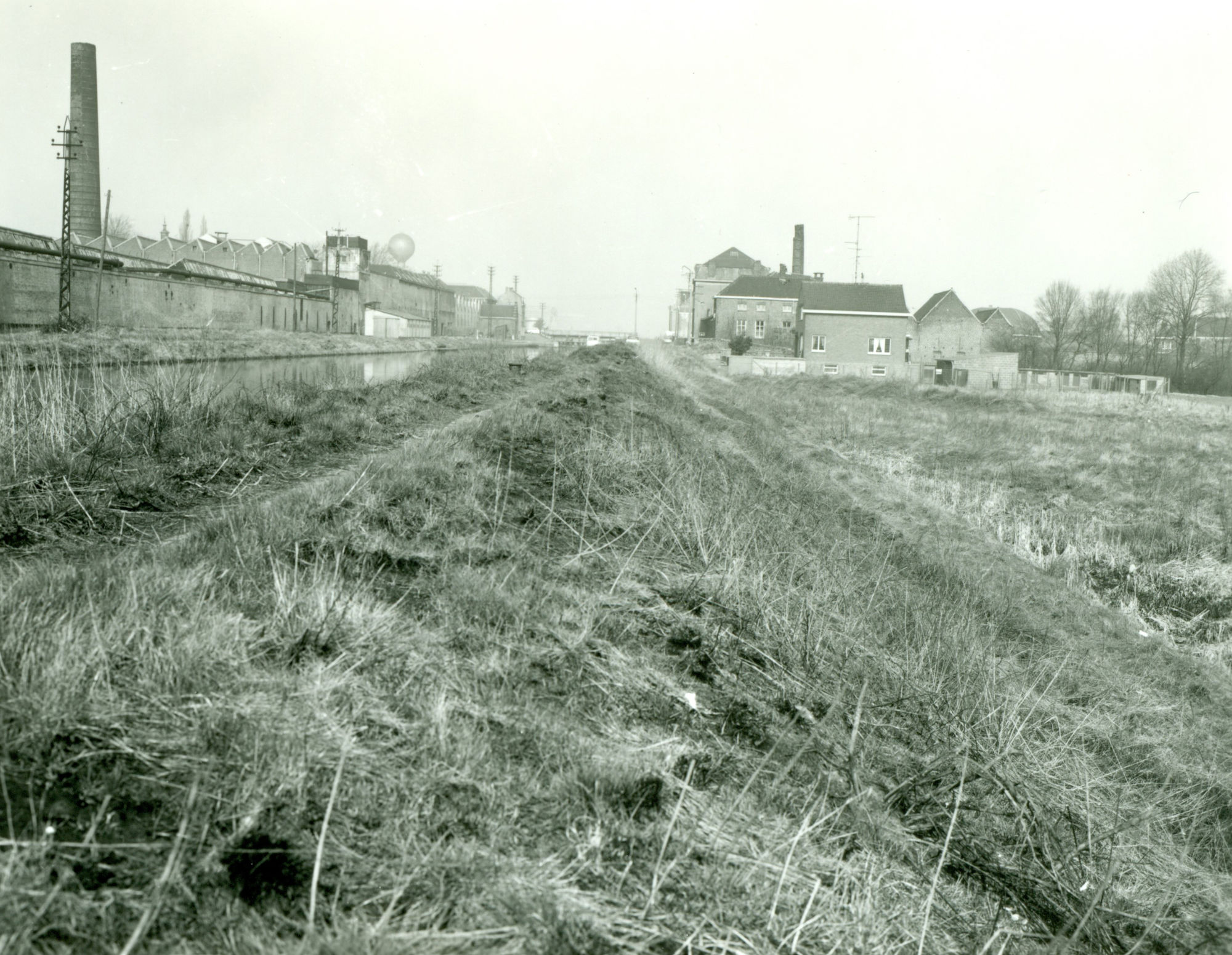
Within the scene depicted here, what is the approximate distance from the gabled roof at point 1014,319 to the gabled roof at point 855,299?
885 inches

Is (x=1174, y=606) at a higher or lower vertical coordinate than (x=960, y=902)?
lower

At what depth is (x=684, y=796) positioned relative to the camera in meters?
3.27

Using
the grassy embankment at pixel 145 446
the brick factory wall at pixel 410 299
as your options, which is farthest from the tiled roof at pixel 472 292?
the grassy embankment at pixel 145 446

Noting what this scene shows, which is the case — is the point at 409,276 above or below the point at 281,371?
above

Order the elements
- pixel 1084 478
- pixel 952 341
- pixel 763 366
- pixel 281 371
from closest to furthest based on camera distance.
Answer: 1. pixel 1084 478
2. pixel 281 371
3. pixel 763 366
4. pixel 952 341

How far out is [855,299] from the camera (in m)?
61.4

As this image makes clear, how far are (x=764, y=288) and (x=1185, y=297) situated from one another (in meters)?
35.6

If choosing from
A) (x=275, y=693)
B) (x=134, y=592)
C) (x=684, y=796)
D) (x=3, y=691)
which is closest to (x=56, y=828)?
(x=3, y=691)

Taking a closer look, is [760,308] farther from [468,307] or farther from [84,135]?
[468,307]

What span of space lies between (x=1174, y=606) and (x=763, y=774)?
12.7 metres

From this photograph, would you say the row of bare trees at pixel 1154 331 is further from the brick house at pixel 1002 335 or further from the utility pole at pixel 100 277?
the utility pole at pixel 100 277

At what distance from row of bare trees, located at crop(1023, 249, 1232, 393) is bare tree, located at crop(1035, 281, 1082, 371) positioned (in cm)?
6

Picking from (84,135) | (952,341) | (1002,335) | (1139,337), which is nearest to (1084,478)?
(952,341)

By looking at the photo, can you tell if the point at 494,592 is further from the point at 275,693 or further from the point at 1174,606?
the point at 1174,606
